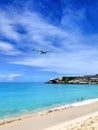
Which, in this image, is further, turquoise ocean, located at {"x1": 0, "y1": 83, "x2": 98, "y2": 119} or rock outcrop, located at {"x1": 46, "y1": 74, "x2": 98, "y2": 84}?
rock outcrop, located at {"x1": 46, "y1": 74, "x2": 98, "y2": 84}

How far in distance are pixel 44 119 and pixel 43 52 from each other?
398cm

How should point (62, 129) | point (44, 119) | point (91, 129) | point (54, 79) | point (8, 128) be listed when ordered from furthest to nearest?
point (54, 79) → point (44, 119) → point (8, 128) → point (62, 129) → point (91, 129)

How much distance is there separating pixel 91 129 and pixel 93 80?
160413mm

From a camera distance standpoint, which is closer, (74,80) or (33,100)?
(33,100)

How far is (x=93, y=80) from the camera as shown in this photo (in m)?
170

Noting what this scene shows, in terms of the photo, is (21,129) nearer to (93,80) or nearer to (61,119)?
(61,119)

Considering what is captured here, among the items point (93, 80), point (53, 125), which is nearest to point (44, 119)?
point (53, 125)

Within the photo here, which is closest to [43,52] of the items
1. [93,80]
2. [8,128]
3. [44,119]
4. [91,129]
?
[44,119]

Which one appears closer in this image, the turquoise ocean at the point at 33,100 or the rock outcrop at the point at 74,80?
the turquoise ocean at the point at 33,100

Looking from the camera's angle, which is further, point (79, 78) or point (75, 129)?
point (79, 78)

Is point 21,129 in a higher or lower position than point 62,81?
lower

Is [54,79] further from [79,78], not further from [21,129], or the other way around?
[21,129]

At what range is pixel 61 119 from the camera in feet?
54.5

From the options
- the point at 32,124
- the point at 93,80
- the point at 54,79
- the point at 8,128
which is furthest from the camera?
the point at 54,79
